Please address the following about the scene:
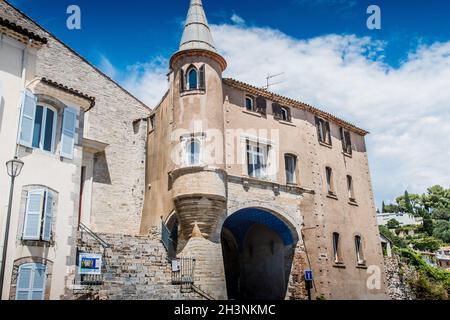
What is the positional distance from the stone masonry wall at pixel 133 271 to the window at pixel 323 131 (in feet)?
42.1

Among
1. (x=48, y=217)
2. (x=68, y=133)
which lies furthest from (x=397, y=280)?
(x=48, y=217)

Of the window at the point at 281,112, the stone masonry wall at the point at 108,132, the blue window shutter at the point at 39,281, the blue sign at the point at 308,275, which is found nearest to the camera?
the blue window shutter at the point at 39,281

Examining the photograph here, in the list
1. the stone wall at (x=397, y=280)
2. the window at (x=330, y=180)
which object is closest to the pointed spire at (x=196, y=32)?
the window at (x=330, y=180)

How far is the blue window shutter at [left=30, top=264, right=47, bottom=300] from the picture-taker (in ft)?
41.2

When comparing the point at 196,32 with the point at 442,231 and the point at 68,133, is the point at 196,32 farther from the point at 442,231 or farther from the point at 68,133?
the point at 442,231

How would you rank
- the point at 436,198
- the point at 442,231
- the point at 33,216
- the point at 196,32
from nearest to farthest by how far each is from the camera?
the point at 33,216 < the point at 196,32 < the point at 442,231 < the point at 436,198

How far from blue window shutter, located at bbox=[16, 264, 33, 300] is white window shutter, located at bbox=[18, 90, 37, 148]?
12.5 feet

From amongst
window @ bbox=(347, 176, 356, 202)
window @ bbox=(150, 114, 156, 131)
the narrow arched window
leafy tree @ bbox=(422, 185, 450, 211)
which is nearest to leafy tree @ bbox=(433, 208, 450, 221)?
leafy tree @ bbox=(422, 185, 450, 211)

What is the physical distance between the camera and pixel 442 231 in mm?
74000

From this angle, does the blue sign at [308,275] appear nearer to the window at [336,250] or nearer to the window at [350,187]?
the window at [336,250]

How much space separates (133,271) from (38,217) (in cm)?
437

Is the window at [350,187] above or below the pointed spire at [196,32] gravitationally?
below

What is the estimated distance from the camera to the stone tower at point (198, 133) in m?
18.8

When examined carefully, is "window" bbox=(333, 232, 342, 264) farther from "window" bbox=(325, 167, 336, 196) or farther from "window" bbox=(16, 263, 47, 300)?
"window" bbox=(16, 263, 47, 300)
